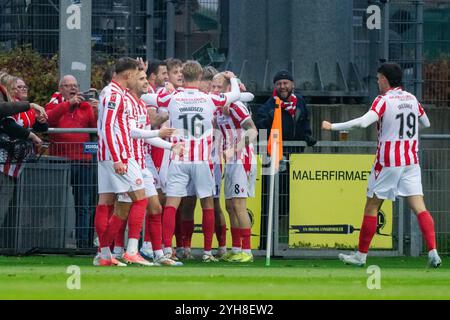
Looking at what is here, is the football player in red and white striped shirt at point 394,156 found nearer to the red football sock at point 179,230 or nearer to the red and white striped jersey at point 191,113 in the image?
the red and white striped jersey at point 191,113

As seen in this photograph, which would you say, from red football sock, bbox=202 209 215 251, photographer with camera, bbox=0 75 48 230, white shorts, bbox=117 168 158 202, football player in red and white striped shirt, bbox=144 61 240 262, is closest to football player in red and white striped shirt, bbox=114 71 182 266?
white shorts, bbox=117 168 158 202

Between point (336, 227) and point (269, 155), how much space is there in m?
1.31

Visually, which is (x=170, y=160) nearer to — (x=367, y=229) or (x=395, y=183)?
(x=367, y=229)

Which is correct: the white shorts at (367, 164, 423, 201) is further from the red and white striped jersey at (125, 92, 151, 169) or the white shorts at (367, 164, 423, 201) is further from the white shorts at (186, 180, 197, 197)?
the red and white striped jersey at (125, 92, 151, 169)

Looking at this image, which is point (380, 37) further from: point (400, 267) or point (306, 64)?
point (400, 267)

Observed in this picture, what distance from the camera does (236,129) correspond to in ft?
60.0

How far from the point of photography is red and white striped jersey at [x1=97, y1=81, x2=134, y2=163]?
15.9 metres

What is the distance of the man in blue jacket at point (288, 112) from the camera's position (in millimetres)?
19281

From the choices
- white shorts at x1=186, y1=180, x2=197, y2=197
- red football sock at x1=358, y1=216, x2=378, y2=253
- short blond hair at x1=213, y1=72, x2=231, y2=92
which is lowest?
red football sock at x1=358, y1=216, x2=378, y2=253

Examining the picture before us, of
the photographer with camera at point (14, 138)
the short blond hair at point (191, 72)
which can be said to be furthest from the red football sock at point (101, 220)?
the photographer with camera at point (14, 138)

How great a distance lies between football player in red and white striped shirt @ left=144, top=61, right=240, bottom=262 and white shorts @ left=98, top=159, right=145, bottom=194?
1.34 meters

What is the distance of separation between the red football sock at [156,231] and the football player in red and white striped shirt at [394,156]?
220cm

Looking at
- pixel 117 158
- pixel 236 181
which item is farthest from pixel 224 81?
pixel 117 158

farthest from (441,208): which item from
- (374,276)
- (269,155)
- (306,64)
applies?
(374,276)
